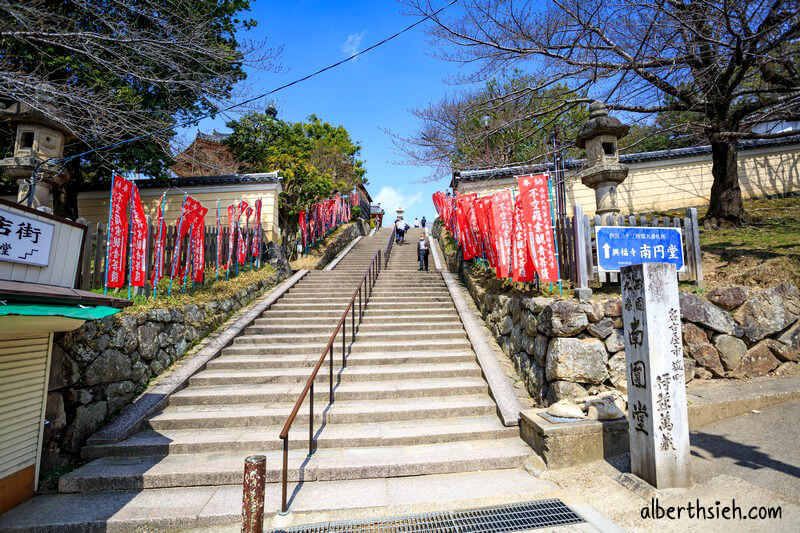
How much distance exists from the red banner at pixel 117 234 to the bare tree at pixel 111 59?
194 cm

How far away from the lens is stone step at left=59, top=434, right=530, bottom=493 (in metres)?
4.40

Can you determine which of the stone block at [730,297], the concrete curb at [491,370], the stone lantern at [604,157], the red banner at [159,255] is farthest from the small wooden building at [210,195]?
the stone block at [730,297]

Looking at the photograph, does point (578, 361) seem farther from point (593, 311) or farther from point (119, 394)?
point (119, 394)

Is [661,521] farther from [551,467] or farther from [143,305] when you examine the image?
[143,305]

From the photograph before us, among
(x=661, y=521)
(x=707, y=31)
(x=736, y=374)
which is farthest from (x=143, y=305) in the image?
(x=707, y=31)

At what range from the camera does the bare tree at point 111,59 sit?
22.5 feet

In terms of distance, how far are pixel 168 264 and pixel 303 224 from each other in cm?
838

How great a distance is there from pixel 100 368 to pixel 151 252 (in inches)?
119

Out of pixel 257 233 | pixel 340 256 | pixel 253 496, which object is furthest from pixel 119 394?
pixel 340 256

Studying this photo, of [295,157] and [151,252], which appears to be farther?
[295,157]

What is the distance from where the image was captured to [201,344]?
25.7ft

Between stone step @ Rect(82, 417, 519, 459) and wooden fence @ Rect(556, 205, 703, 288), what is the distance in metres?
3.16

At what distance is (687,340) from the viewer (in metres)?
6.25

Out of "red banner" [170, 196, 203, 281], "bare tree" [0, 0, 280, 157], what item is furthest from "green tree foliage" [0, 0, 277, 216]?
"red banner" [170, 196, 203, 281]
